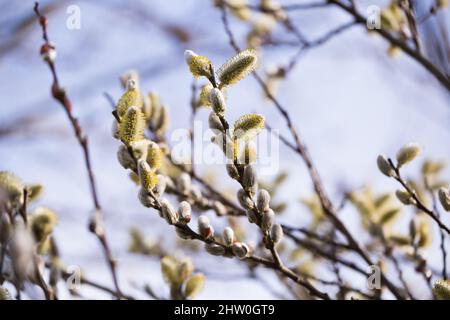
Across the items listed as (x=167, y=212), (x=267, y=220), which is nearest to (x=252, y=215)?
(x=267, y=220)

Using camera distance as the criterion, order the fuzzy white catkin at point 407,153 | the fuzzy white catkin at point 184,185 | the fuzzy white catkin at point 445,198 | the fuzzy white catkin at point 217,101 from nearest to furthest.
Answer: the fuzzy white catkin at point 217,101 < the fuzzy white catkin at point 445,198 < the fuzzy white catkin at point 407,153 < the fuzzy white catkin at point 184,185

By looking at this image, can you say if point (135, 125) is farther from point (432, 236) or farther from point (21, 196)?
point (432, 236)

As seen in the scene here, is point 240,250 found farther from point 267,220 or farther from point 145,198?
point 145,198

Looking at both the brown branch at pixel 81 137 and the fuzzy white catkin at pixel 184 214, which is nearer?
the fuzzy white catkin at pixel 184 214

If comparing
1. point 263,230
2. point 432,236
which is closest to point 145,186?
point 263,230

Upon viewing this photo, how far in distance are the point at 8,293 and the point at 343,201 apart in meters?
0.91

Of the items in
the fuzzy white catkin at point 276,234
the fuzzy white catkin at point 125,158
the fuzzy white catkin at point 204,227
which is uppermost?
the fuzzy white catkin at point 125,158

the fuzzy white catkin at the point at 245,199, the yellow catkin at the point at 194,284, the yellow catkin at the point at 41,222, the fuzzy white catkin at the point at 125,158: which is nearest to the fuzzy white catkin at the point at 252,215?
the fuzzy white catkin at the point at 245,199

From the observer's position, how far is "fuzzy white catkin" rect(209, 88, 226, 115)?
0.97 metres

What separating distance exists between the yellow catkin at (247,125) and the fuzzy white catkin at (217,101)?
5 centimetres

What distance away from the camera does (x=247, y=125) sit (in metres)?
1.02

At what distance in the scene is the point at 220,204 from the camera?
1498mm

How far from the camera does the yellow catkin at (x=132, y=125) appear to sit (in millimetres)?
1015

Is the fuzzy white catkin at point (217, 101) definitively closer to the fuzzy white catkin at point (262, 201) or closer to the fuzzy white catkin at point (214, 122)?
the fuzzy white catkin at point (214, 122)
